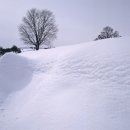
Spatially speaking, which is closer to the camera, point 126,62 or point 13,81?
point 126,62

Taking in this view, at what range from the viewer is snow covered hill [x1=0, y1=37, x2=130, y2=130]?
3566 mm

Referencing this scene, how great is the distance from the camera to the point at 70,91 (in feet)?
15.4

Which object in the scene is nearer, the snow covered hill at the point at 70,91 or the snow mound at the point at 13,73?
the snow covered hill at the point at 70,91

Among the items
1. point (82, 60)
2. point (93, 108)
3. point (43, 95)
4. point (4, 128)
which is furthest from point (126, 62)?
point (4, 128)

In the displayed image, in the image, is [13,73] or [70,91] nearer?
[70,91]

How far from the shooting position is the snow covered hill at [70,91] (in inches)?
140

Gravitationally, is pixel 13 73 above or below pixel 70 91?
above

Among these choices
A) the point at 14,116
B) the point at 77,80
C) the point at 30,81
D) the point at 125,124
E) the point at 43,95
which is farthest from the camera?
the point at 30,81

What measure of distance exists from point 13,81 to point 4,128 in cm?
253

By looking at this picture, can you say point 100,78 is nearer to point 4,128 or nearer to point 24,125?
point 24,125

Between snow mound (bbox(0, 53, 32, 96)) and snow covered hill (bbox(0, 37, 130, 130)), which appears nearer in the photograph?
snow covered hill (bbox(0, 37, 130, 130))

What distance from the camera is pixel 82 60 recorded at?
20.0 ft

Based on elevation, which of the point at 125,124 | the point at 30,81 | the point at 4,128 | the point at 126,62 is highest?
the point at 126,62

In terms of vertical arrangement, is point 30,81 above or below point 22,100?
above
